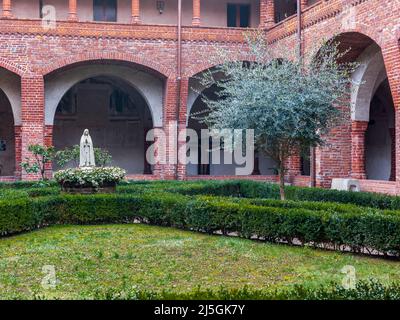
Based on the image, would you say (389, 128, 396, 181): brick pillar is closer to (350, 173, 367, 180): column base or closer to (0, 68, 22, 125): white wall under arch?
(350, 173, 367, 180): column base

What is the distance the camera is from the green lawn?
6.36 m

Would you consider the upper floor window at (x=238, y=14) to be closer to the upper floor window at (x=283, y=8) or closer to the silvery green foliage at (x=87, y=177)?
the upper floor window at (x=283, y=8)

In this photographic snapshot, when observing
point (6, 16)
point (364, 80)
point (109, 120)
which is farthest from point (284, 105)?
point (109, 120)

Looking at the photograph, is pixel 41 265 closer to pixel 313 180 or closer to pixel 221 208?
pixel 221 208

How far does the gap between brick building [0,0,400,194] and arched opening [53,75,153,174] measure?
0.04m

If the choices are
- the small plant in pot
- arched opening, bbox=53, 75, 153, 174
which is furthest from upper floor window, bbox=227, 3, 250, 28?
the small plant in pot

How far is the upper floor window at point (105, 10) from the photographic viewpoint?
2006cm

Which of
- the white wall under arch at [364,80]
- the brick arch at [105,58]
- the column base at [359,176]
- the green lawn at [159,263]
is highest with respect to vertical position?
the brick arch at [105,58]

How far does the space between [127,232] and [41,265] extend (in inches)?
123

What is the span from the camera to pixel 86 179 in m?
12.6

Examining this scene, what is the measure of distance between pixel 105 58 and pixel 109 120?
18.8ft

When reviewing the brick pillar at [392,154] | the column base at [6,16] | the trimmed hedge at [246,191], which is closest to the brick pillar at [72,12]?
the column base at [6,16]

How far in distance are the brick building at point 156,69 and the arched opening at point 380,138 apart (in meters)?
0.04
